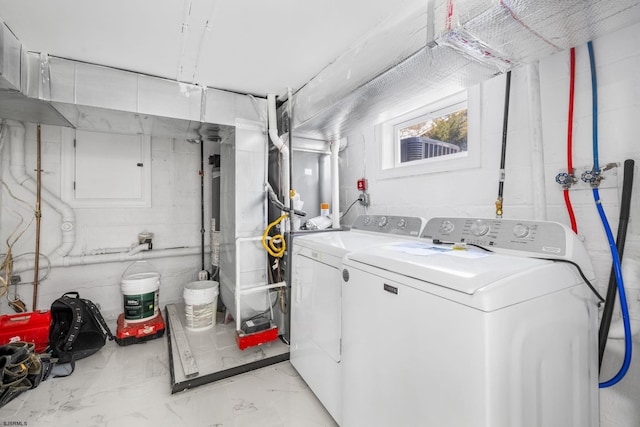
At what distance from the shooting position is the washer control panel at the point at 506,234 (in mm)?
1104

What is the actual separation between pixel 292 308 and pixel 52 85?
2.31 meters

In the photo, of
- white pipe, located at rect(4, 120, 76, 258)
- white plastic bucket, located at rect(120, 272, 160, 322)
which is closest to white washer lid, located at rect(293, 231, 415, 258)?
white plastic bucket, located at rect(120, 272, 160, 322)

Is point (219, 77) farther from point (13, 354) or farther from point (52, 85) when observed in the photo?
point (13, 354)

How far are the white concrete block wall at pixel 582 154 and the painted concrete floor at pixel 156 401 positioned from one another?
1524mm

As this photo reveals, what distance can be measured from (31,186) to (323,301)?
3016mm

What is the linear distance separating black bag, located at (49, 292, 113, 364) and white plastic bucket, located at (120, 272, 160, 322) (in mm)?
220

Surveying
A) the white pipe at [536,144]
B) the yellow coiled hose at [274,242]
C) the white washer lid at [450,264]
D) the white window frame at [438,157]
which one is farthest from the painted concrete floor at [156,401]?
the white window frame at [438,157]

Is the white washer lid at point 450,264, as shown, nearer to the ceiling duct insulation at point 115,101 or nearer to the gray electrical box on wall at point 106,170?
the ceiling duct insulation at point 115,101

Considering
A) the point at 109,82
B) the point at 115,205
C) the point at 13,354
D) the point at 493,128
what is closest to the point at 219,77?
the point at 109,82

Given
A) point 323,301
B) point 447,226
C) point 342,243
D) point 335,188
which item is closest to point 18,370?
point 323,301

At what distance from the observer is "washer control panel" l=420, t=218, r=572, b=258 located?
1.10 meters

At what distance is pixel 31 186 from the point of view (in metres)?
2.60

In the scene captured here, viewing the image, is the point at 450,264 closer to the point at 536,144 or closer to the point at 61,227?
the point at 536,144

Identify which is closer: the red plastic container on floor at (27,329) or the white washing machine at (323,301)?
the white washing machine at (323,301)
